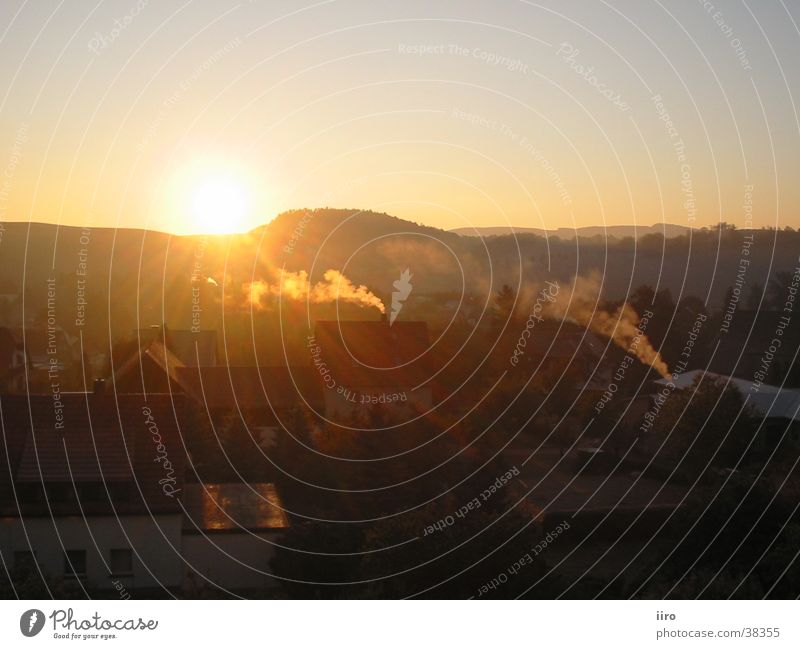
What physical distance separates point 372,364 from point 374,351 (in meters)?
0.29

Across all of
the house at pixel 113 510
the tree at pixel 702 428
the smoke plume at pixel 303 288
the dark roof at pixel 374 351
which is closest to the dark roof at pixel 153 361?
the smoke plume at pixel 303 288

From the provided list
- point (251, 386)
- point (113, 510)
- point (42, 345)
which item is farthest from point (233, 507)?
point (42, 345)

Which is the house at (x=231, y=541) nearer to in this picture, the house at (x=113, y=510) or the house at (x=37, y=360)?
the house at (x=113, y=510)

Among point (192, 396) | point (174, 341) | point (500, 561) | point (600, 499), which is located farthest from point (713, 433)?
point (174, 341)

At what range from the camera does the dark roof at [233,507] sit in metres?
11.6

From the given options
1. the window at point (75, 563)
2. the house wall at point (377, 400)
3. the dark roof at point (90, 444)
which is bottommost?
the window at point (75, 563)

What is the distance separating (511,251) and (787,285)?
23.4 feet

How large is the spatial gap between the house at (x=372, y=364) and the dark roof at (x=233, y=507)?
2397 mm

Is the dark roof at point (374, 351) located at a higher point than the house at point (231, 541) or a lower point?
higher

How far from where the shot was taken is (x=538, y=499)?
13297 millimetres

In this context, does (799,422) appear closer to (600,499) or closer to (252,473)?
(600,499)

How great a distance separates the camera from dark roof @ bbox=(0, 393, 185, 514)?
1134cm

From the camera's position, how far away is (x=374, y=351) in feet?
56.4

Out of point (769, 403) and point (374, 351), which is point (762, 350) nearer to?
point (769, 403)
